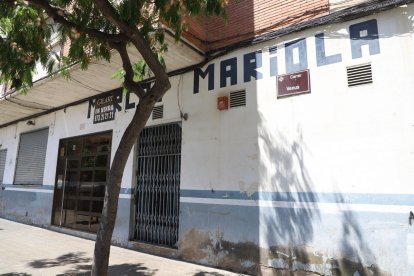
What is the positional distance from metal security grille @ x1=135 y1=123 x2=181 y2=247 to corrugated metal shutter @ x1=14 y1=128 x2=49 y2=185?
5325 millimetres

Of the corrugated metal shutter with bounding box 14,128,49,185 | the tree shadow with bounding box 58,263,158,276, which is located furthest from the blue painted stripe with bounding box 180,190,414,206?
the corrugated metal shutter with bounding box 14,128,49,185

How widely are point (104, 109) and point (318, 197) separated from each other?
6.09m

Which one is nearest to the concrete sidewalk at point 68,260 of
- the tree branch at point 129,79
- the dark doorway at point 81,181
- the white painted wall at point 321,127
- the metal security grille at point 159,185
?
the metal security grille at point 159,185

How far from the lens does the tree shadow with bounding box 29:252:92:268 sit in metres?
5.71

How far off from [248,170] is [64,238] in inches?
225

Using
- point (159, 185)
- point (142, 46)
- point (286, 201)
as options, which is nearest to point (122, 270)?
point (159, 185)

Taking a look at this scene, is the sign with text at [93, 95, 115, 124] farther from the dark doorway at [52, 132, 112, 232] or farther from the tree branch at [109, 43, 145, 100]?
the tree branch at [109, 43, 145, 100]

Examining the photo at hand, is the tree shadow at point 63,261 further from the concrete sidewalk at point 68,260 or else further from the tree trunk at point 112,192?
the tree trunk at point 112,192

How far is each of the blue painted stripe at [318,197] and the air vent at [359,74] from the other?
5.19 feet

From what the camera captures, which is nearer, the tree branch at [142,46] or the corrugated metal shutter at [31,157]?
the tree branch at [142,46]

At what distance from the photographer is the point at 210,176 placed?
5.92m

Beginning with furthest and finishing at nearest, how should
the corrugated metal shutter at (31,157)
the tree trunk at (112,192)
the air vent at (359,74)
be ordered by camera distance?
1. the corrugated metal shutter at (31,157)
2. the air vent at (359,74)
3. the tree trunk at (112,192)

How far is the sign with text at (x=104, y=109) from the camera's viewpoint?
8.31m

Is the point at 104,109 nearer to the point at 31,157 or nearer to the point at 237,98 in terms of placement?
the point at 237,98
